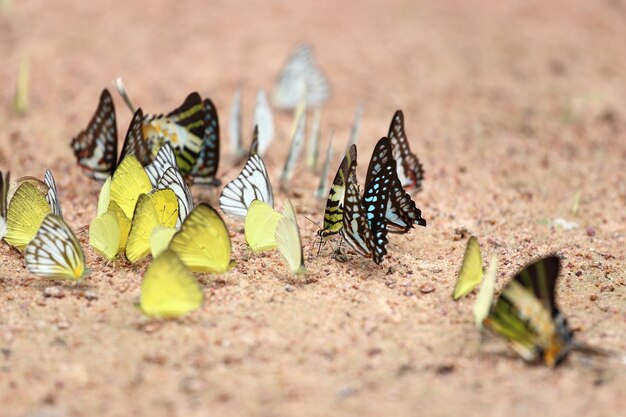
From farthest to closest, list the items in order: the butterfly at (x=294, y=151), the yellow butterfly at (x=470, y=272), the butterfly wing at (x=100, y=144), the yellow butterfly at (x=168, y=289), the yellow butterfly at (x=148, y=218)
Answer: the butterfly at (x=294, y=151) → the butterfly wing at (x=100, y=144) → the yellow butterfly at (x=148, y=218) → the yellow butterfly at (x=470, y=272) → the yellow butterfly at (x=168, y=289)

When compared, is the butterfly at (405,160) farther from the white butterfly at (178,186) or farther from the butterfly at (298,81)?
the butterfly at (298,81)

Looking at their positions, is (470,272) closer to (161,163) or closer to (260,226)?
(260,226)

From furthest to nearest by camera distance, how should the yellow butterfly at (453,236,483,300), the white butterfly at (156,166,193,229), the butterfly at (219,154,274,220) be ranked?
the butterfly at (219,154,274,220)
the white butterfly at (156,166,193,229)
the yellow butterfly at (453,236,483,300)

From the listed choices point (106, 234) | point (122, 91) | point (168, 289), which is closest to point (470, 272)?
point (168, 289)

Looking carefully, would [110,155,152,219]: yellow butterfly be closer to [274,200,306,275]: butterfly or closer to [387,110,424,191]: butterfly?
[274,200,306,275]: butterfly

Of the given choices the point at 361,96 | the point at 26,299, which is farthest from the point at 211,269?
the point at 361,96

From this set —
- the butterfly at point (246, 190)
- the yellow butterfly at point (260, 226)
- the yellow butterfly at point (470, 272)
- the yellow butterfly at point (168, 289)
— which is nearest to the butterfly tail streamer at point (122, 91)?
the butterfly at point (246, 190)

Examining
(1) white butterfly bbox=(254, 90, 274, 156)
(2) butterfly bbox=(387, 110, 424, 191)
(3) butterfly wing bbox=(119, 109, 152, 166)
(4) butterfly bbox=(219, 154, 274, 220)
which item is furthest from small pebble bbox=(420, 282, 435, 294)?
(1) white butterfly bbox=(254, 90, 274, 156)
